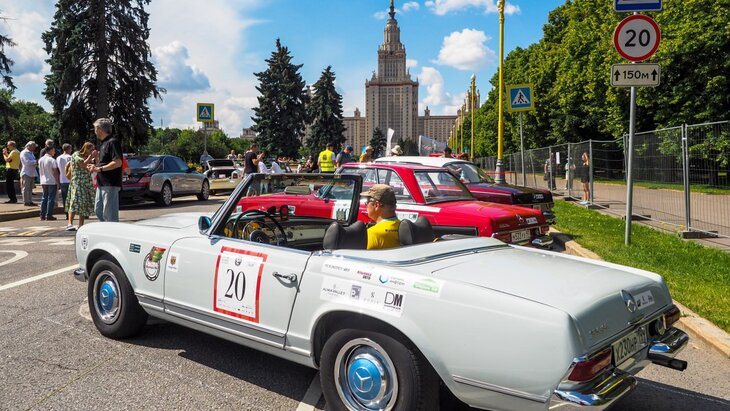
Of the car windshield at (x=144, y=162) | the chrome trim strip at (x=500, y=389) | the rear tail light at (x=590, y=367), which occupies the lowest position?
the chrome trim strip at (x=500, y=389)

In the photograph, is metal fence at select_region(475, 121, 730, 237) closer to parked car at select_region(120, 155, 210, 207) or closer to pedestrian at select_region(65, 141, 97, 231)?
pedestrian at select_region(65, 141, 97, 231)

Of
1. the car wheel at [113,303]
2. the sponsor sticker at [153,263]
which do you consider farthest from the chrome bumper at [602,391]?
the car wheel at [113,303]

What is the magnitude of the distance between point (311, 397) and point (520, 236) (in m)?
4.63

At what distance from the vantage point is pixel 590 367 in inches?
93.6

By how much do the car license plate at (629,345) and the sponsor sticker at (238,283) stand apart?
6.45ft

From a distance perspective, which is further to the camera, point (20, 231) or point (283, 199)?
point (20, 231)

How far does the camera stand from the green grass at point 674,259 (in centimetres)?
547

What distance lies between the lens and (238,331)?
352cm

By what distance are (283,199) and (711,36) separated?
84.5 feet

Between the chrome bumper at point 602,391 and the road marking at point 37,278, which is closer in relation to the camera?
the chrome bumper at point 602,391

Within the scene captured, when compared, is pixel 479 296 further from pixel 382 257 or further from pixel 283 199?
pixel 283 199

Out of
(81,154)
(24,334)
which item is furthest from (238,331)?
(81,154)

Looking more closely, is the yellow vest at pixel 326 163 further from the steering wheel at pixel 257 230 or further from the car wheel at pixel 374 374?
the car wheel at pixel 374 374

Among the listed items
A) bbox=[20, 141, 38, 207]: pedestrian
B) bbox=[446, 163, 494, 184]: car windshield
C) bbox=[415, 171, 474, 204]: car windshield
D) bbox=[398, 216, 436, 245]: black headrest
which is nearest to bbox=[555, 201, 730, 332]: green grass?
bbox=[446, 163, 494, 184]: car windshield
